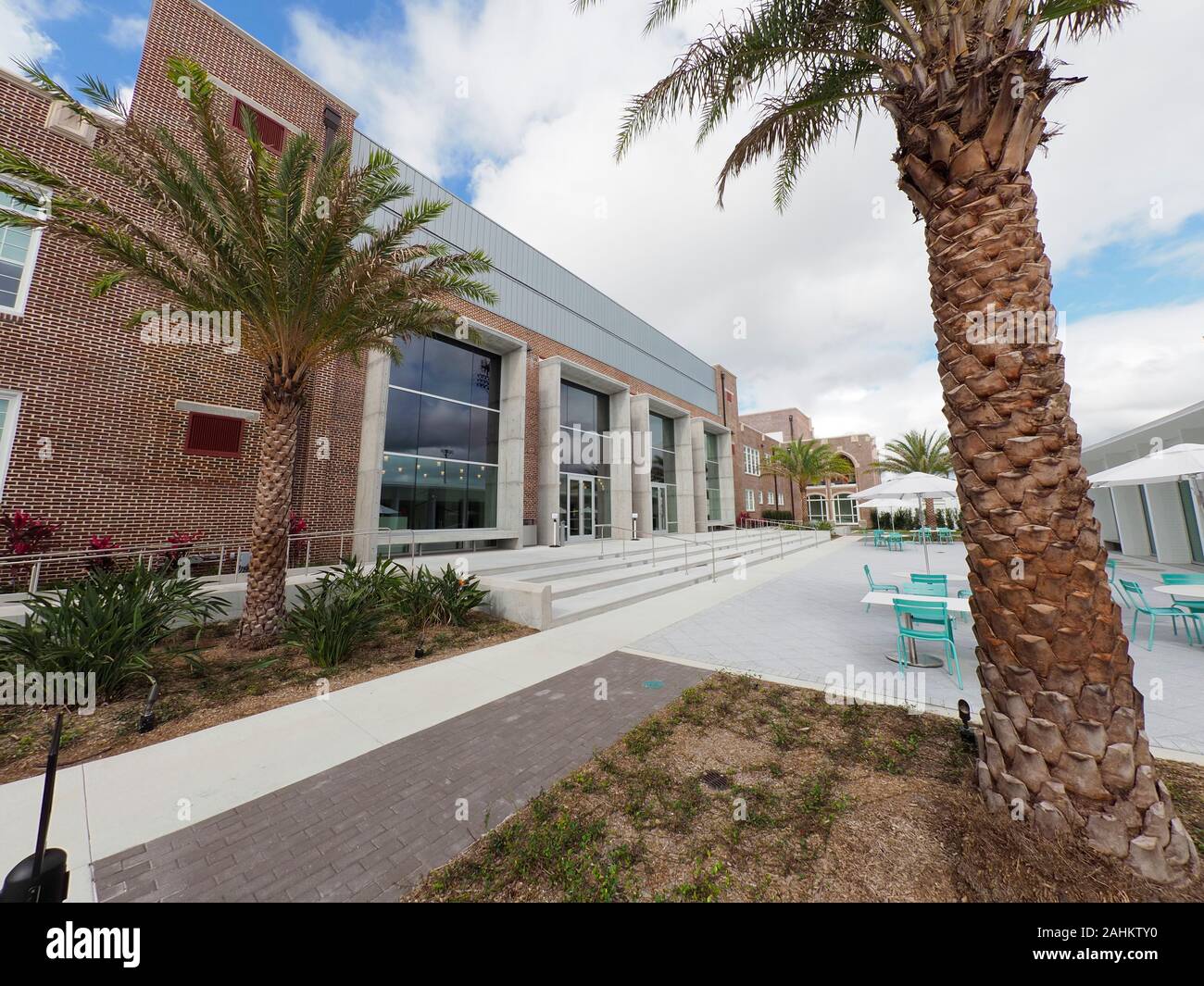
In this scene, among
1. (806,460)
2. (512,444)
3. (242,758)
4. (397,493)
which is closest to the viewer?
(242,758)

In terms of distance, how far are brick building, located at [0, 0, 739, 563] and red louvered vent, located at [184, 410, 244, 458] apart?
0.10ft

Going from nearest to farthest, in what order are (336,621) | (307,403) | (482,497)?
(336,621) < (307,403) < (482,497)

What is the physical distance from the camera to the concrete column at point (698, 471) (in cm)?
2714

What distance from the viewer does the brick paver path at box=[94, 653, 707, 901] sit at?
241 cm

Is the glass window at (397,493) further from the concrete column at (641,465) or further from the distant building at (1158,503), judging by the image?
the distant building at (1158,503)

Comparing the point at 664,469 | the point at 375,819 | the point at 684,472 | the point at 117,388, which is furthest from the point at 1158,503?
the point at 117,388

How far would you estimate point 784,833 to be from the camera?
8.85 ft

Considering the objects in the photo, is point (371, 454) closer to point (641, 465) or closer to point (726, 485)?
point (641, 465)

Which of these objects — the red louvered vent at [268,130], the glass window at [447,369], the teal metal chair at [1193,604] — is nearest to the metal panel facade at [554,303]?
the red louvered vent at [268,130]

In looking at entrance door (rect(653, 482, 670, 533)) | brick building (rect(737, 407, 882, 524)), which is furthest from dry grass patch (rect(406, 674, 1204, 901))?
brick building (rect(737, 407, 882, 524))

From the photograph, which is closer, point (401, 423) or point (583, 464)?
point (401, 423)

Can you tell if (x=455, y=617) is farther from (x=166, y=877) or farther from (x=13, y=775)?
(x=166, y=877)

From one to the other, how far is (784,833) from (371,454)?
13.4 m
